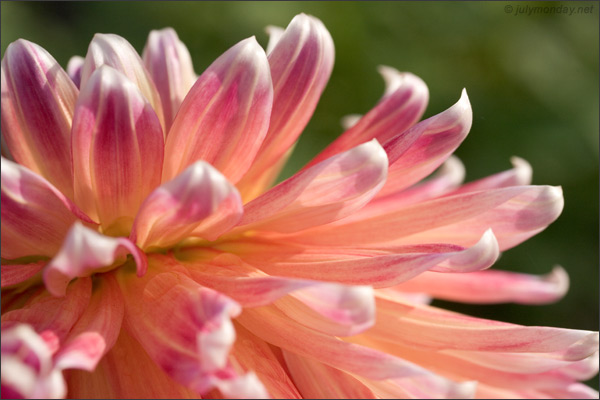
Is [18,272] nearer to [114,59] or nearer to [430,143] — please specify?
[114,59]

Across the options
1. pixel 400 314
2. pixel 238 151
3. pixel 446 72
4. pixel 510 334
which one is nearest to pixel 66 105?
pixel 238 151

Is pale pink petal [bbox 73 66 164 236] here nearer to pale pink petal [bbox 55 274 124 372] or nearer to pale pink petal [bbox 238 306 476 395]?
pale pink petal [bbox 55 274 124 372]

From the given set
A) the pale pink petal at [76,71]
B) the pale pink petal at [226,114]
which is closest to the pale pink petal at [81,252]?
the pale pink petal at [226,114]

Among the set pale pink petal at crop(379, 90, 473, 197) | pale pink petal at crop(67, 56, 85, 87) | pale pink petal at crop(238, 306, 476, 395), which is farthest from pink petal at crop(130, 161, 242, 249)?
pale pink petal at crop(67, 56, 85, 87)

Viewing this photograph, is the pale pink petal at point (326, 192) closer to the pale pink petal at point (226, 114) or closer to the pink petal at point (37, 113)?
the pale pink petal at point (226, 114)

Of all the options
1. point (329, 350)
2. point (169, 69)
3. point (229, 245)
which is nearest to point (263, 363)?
point (329, 350)
